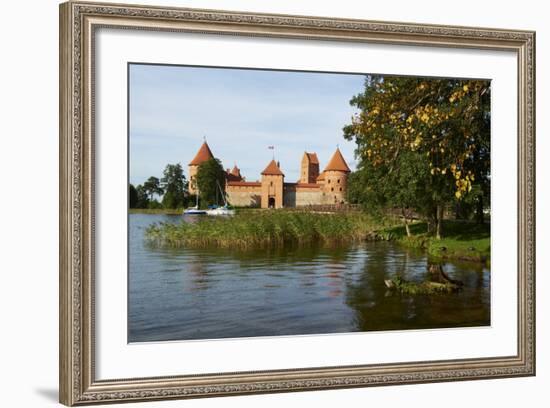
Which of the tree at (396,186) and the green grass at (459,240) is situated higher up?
the tree at (396,186)

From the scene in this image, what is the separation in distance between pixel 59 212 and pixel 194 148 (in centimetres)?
115

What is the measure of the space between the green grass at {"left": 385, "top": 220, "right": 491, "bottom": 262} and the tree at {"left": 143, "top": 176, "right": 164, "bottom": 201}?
2157 mm

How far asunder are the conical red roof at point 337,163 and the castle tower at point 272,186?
0.42 m

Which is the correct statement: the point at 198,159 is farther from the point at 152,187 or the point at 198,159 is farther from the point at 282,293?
the point at 282,293

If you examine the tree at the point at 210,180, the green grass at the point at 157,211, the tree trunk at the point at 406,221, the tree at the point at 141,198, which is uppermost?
the tree at the point at 210,180

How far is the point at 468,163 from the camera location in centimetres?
675

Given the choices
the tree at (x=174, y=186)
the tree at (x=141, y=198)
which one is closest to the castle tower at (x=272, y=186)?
the tree at (x=174, y=186)

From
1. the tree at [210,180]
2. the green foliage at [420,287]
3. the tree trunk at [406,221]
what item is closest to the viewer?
Result: the tree at [210,180]

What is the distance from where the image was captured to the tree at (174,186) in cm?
584

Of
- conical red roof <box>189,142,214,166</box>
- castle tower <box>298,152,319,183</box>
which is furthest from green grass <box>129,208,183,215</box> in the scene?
castle tower <box>298,152,319,183</box>

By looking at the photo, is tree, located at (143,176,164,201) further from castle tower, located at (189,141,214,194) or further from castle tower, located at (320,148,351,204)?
castle tower, located at (320,148,351,204)

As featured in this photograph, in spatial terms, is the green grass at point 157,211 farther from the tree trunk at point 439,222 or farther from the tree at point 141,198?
the tree trunk at point 439,222

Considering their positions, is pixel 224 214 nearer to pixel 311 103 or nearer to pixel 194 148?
pixel 194 148

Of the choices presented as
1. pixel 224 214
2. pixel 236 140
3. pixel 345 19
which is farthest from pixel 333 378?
pixel 345 19
